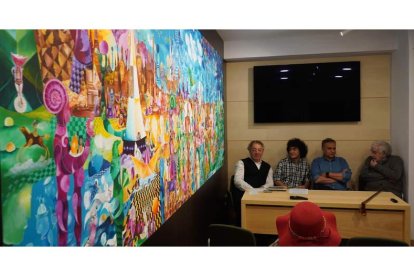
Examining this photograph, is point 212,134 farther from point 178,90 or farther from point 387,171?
point 387,171

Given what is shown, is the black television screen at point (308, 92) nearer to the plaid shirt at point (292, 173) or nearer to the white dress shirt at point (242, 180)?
the plaid shirt at point (292, 173)

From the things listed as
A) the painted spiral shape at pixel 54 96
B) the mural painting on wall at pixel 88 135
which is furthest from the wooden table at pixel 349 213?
the painted spiral shape at pixel 54 96

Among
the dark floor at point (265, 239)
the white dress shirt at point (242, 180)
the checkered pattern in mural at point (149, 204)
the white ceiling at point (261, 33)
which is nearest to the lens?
the checkered pattern in mural at point (149, 204)

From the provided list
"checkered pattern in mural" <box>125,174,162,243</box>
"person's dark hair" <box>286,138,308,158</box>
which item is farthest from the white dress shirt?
"checkered pattern in mural" <box>125,174,162,243</box>

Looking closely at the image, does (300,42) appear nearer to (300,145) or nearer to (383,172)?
(300,145)

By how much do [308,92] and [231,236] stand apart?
339 cm

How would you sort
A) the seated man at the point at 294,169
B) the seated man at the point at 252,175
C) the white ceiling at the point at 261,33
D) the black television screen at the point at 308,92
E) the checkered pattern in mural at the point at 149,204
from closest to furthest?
the checkered pattern in mural at the point at 149,204 < the seated man at the point at 252,175 < the white ceiling at the point at 261,33 < the seated man at the point at 294,169 < the black television screen at the point at 308,92

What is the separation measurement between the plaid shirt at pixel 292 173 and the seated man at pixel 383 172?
2.60 ft

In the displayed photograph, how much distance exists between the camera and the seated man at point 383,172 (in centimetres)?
385

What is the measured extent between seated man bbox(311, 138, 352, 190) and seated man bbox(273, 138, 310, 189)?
0.42 feet

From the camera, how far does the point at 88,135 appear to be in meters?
1.19

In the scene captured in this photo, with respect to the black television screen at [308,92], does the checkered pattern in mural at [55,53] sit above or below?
below

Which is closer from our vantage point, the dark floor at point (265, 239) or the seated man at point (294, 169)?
the dark floor at point (265, 239)

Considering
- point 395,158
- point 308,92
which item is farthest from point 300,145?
point 395,158
